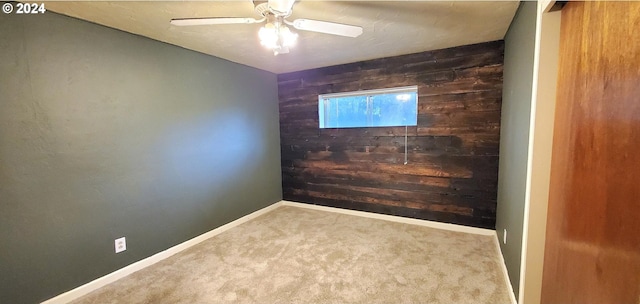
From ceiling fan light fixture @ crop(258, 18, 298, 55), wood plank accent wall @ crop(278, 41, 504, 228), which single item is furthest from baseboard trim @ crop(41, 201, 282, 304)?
ceiling fan light fixture @ crop(258, 18, 298, 55)

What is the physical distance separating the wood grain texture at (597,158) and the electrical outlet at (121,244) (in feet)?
9.93

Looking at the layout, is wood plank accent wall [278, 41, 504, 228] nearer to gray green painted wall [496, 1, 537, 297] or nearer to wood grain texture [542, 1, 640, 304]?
gray green painted wall [496, 1, 537, 297]

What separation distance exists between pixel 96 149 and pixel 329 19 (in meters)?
2.21

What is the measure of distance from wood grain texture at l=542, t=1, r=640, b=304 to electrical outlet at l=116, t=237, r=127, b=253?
303 cm

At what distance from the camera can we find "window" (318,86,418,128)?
10.4ft

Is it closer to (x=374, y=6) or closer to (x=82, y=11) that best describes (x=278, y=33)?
(x=374, y=6)

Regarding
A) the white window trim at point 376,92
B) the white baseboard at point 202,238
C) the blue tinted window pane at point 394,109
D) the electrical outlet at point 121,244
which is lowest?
the white baseboard at point 202,238

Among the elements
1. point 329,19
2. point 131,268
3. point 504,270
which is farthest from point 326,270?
point 329,19

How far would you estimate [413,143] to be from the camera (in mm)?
3131

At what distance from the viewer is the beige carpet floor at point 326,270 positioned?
1856 mm

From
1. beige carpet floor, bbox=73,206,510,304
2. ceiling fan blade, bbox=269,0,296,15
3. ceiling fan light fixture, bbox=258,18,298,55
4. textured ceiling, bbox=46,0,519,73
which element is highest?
textured ceiling, bbox=46,0,519,73

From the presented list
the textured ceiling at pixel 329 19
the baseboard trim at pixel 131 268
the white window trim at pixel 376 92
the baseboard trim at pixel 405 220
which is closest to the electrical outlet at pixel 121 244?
the baseboard trim at pixel 131 268

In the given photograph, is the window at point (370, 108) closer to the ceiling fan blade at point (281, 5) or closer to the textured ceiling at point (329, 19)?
→ the textured ceiling at point (329, 19)

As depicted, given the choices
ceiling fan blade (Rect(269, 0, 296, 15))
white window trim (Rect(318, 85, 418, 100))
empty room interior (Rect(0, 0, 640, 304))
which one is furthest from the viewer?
white window trim (Rect(318, 85, 418, 100))
